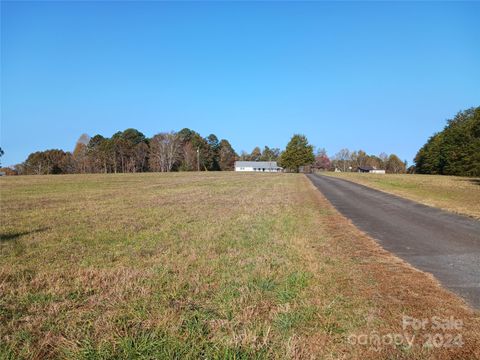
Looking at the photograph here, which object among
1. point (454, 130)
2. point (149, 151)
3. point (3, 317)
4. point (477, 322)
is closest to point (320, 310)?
point (477, 322)

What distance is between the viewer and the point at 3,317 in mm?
3902

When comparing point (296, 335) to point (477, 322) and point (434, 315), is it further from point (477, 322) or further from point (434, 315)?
point (477, 322)

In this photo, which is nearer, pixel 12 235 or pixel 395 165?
pixel 12 235

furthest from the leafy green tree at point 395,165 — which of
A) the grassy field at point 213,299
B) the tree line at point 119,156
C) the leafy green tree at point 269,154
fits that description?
the grassy field at point 213,299

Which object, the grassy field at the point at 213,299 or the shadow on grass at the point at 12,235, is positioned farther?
the shadow on grass at the point at 12,235

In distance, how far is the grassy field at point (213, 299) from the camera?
327 centimetres

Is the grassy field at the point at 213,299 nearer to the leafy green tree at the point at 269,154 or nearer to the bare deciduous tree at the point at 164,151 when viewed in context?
the bare deciduous tree at the point at 164,151

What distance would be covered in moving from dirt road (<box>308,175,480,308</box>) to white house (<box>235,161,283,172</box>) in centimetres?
13752

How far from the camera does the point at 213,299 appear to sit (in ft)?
14.3

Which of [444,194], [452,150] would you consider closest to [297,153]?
[452,150]

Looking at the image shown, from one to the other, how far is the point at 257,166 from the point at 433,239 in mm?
146427

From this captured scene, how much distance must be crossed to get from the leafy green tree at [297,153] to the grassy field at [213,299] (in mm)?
102328

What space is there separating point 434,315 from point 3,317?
5470 millimetres

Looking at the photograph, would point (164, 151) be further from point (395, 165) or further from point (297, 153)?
point (395, 165)
